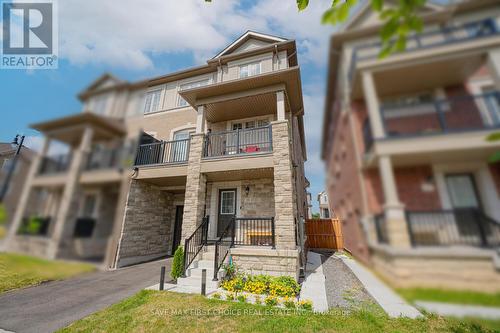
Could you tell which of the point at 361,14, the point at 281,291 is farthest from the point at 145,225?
the point at 361,14

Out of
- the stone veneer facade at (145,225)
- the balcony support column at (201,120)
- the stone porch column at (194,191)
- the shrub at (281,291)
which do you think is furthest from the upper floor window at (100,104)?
the stone veneer facade at (145,225)

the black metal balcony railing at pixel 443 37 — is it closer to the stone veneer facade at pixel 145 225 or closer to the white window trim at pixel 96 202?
the white window trim at pixel 96 202

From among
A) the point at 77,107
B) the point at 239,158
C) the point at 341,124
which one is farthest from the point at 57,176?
the point at 239,158

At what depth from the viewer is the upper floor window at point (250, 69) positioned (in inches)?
451

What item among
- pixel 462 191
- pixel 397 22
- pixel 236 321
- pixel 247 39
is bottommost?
pixel 236 321

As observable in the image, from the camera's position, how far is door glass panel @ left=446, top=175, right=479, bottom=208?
1.49ft

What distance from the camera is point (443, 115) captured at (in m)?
0.51

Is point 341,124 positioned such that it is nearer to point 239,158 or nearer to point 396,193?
point 396,193

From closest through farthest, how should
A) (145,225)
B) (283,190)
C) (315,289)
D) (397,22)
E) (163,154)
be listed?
(397,22)
(315,289)
(283,190)
(145,225)
(163,154)

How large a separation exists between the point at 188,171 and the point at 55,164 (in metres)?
8.47

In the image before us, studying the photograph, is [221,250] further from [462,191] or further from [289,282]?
[462,191]

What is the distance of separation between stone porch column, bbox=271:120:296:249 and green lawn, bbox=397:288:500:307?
715 cm

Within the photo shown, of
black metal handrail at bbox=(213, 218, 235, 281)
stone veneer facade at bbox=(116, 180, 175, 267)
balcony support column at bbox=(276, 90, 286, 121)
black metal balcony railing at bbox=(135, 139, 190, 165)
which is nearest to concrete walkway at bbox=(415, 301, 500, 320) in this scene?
black metal handrail at bbox=(213, 218, 235, 281)

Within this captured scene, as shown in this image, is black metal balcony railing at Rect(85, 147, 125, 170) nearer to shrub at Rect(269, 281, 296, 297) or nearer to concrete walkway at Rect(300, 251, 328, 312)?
concrete walkway at Rect(300, 251, 328, 312)
